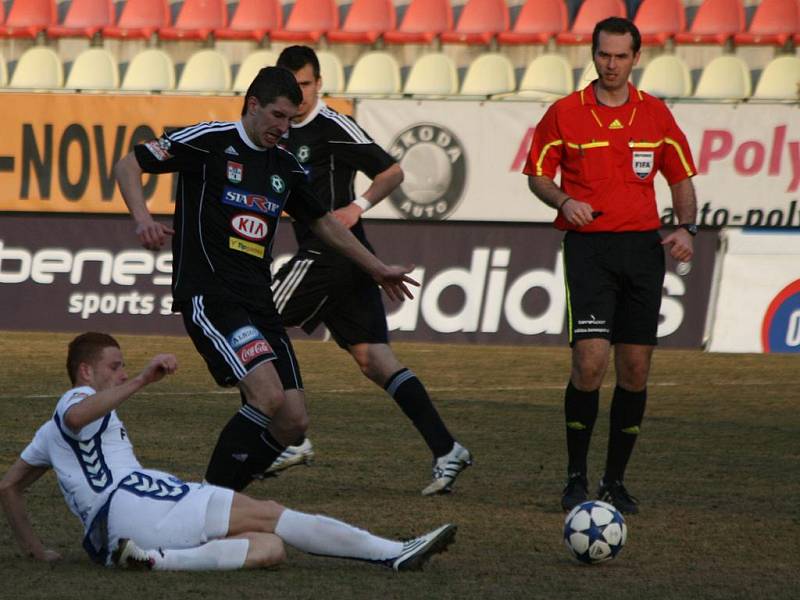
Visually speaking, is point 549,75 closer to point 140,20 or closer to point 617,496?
point 140,20

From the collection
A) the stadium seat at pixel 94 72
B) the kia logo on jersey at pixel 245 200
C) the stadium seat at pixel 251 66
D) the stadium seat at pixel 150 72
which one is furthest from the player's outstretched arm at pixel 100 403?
the stadium seat at pixel 94 72

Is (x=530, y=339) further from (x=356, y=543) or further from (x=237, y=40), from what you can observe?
(x=356, y=543)

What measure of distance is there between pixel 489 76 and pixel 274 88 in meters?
12.5

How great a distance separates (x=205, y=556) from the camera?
486 cm

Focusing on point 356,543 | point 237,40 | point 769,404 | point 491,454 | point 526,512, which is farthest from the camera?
point 237,40

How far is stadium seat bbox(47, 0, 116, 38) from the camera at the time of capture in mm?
18953

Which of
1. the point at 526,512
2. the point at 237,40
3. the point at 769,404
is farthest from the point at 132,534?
the point at 237,40

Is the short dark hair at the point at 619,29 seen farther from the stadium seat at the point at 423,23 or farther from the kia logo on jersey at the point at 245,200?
the stadium seat at the point at 423,23

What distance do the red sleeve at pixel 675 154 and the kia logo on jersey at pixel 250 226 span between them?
183cm

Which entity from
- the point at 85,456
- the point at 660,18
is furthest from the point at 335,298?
the point at 660,18

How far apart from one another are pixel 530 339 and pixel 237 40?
6.84 metres

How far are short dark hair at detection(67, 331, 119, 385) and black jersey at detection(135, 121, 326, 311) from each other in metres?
0.74

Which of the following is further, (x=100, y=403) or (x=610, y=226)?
(x=610, y=226)

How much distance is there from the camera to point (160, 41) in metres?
18.9
